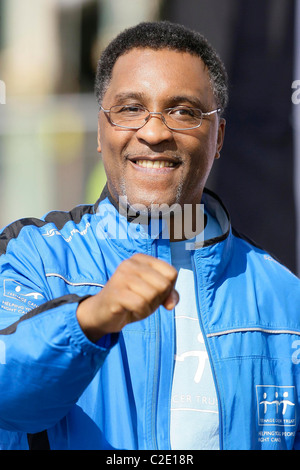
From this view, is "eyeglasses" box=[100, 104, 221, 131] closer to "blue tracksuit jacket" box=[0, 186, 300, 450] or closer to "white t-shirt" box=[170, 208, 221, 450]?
"blue tracksuit jacket" box=[0, 186, 300, 450]

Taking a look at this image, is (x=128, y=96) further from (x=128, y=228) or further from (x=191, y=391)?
(x=191, y=391)

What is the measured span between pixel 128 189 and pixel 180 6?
1.97 metres

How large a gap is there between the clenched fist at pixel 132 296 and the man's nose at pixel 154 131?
0.61m

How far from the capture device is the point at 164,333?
190 centimetres

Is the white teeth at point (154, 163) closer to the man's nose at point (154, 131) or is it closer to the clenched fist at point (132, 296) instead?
the man's nose at point (154, 131)

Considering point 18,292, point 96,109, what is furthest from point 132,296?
point 96,109

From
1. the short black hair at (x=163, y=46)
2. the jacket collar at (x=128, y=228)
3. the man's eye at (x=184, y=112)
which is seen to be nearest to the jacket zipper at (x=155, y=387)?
the jacket collar at (x=128, y=228)

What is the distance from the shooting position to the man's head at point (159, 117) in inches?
79.4

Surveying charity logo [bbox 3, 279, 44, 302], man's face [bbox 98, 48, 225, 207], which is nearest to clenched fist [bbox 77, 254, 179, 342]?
charity logo [bbox 3, 279, 44, 302]

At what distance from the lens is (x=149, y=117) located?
2010 mm

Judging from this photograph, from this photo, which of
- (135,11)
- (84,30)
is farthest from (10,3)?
(135,11)

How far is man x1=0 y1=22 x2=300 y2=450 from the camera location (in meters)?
1.70

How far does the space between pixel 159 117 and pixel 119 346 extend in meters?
0.67

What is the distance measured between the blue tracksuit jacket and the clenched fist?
6 centimetres
